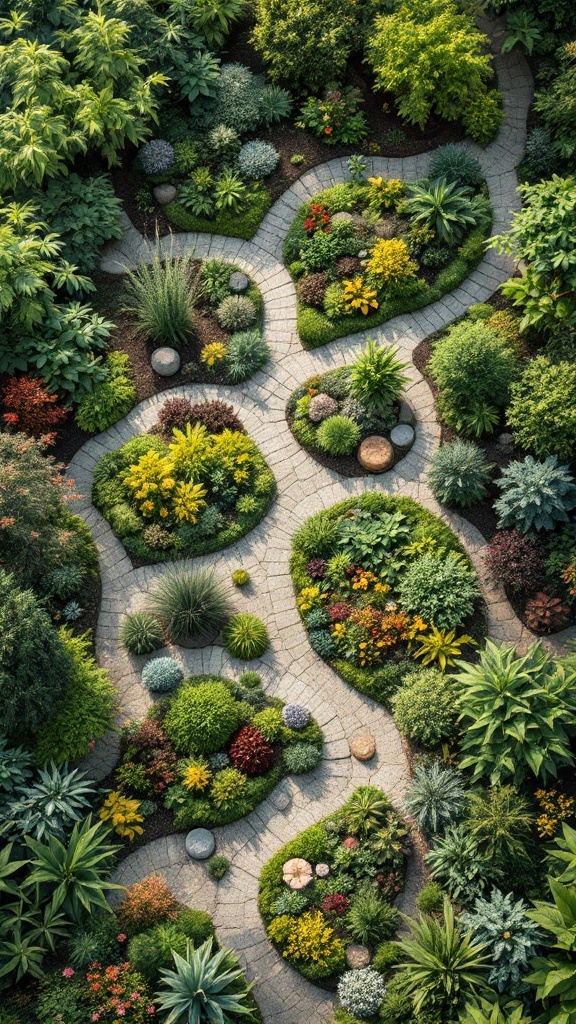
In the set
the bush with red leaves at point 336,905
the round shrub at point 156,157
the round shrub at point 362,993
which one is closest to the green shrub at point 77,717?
the bush with red leaves at point 336,905

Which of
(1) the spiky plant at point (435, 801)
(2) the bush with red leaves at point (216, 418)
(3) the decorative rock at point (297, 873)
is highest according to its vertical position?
(2) the bush with red leaves at point (216, 418)

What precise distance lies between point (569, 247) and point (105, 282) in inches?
405

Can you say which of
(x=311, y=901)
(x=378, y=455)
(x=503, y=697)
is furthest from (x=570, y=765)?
(x=378, y=455)

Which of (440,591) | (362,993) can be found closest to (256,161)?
(440,591)

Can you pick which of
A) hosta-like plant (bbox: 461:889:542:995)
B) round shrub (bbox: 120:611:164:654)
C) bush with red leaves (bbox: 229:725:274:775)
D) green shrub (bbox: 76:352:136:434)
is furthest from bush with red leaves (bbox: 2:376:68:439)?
hosta-like plant (bbox: 461:889:542:995)

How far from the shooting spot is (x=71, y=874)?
17984mm

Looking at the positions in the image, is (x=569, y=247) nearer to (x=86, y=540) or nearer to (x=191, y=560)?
(x=191, y=560)

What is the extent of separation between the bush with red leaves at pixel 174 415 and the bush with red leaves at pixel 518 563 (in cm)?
706

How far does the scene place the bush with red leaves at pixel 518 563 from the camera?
20.3m

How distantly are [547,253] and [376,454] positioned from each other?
5.32 meters

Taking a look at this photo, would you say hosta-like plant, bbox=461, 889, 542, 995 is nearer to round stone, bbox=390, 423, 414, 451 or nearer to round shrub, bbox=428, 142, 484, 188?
round stone, bbox=390, 423, 414, 451

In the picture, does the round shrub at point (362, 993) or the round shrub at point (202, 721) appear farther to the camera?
the round shrub at point (202, 721)

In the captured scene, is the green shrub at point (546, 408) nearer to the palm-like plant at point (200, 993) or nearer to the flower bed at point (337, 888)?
the flower bed at point (337, 888)

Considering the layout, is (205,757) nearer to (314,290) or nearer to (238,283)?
(314,290)
